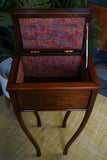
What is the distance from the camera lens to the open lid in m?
0.76

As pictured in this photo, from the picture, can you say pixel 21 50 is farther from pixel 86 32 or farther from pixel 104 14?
pixel 104 14

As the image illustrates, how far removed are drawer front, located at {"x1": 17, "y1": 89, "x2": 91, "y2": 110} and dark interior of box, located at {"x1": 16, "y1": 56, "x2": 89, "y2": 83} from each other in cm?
22

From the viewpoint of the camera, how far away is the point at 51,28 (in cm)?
83

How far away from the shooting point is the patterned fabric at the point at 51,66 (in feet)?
3.08

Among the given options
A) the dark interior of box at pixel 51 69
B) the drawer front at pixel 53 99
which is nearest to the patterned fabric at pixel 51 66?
the dark interior of box at pixel 51 69

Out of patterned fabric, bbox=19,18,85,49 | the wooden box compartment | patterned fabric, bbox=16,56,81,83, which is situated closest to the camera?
the wooden box compartment

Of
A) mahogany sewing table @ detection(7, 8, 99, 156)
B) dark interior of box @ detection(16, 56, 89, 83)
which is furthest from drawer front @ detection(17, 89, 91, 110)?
dark interior of box @ detection(16, 56, 89, 83)

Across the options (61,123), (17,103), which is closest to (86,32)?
(17,103)

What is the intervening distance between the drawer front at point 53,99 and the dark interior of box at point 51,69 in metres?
0.22

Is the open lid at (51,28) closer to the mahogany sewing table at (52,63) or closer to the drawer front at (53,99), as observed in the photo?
the mahogany sewing table at (52,63)

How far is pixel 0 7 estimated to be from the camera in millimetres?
1067

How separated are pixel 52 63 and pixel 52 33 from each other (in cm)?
20

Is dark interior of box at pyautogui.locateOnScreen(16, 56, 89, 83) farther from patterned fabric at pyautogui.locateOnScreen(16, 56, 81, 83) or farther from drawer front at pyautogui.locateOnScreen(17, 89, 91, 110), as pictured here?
drawer front at pyautogui.locateOnScreen(17, 89, 91, 110)

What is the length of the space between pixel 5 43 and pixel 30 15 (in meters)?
0.81
